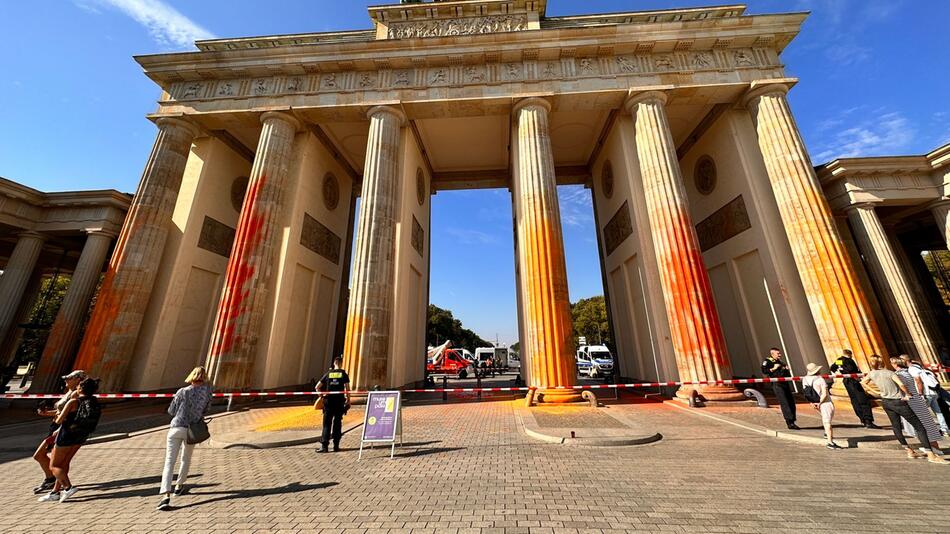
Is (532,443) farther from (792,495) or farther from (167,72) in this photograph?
(167,72)

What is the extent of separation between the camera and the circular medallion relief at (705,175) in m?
14.1

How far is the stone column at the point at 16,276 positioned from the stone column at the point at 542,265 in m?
21.6

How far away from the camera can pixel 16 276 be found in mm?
14070

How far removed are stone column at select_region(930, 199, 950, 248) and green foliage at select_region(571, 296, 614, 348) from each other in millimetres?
37040

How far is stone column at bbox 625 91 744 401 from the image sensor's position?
9516mm

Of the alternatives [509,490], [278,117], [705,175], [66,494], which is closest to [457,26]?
[278,117]

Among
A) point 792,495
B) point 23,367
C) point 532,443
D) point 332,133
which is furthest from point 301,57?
point 23,367

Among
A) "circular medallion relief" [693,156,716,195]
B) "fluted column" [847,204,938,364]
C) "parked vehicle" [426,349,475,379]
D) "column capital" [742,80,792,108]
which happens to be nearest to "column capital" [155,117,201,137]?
"circular medallion relief" [693,156,716,195]

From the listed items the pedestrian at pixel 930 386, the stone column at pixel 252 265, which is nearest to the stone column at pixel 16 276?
the stone column at pixel 252 265

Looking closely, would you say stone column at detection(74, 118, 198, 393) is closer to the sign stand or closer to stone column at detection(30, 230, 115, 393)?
stone column at detection(30, 230, 115, 393)

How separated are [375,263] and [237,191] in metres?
9.68

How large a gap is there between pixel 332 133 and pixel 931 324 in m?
29.0

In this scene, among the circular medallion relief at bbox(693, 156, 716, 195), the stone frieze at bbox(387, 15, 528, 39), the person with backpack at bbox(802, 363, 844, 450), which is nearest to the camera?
the person with backpack at bbox(802, 363, 844, 450)

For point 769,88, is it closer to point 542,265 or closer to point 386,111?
point 542,265
